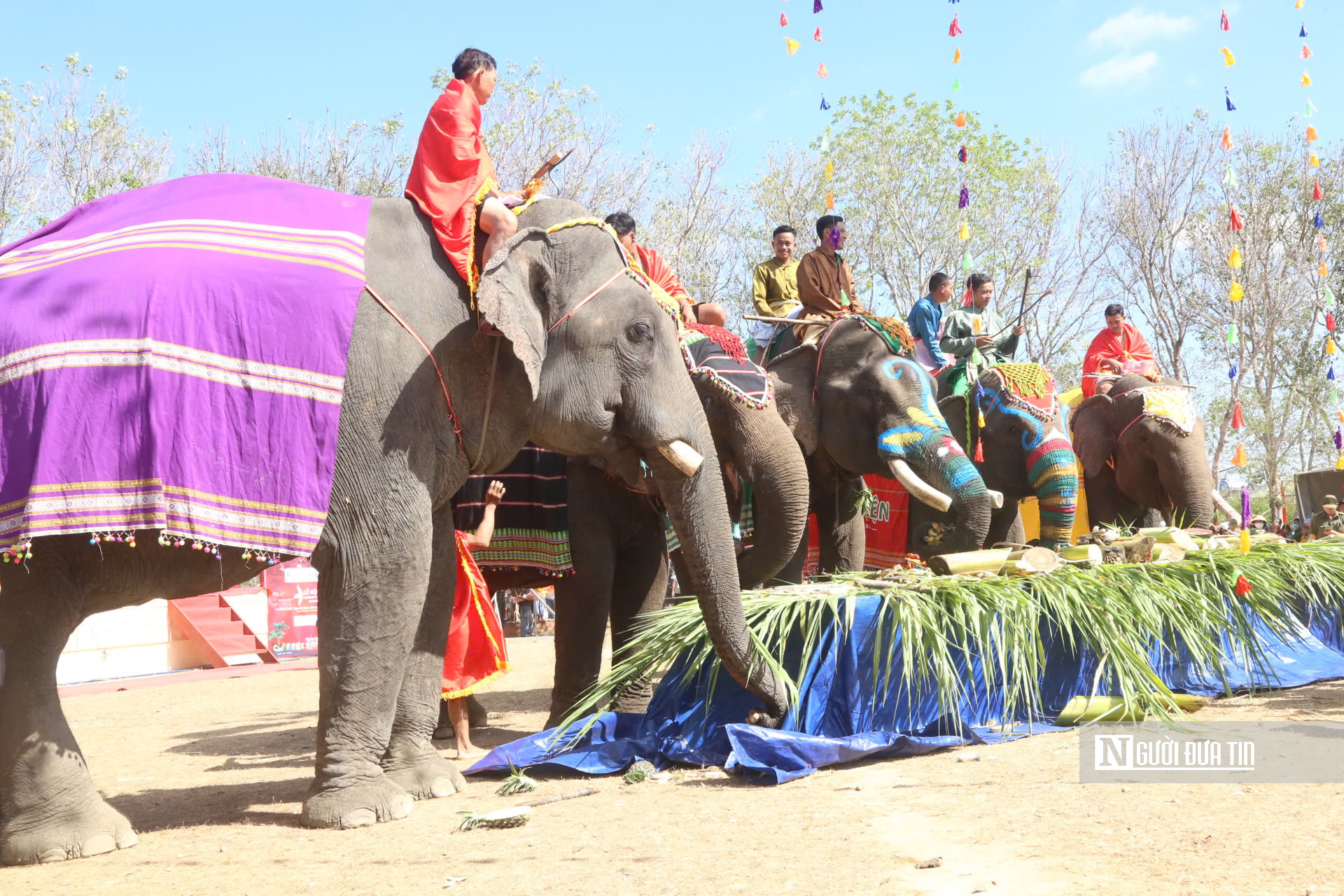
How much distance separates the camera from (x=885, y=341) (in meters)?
8.18

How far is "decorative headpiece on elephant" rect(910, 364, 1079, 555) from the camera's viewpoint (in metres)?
9.52

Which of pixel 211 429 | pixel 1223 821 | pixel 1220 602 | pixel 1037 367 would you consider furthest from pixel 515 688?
pixel 1223 821

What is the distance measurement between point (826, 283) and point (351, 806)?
225 inches

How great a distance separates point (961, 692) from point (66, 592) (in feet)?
11.9

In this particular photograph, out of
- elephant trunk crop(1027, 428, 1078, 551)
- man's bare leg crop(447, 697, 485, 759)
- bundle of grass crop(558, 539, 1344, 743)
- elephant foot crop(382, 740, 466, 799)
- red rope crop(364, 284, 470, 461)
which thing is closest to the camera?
red rope crop(364, 284, 470, 461)

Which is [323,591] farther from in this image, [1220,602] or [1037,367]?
[1037,367]

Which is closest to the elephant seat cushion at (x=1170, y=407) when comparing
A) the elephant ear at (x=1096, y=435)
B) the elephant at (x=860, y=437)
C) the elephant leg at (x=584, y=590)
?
the elephant ear at (x=1096, y=435)

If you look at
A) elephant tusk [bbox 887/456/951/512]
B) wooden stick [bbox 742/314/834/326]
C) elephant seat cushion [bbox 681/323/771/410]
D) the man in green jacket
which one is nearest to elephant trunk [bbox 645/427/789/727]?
elephant seat cushion [bbox 681/323/771/410]

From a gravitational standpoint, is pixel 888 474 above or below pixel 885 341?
below

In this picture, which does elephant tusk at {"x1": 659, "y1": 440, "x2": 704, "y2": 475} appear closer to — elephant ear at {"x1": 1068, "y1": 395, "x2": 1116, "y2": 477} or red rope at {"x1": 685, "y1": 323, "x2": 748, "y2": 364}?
red rope at {"x1": 685, "y1": 323, "x2": 748, "y2": 364}

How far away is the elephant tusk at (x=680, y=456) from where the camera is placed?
4.77 meters

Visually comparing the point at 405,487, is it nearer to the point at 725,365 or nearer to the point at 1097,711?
the point at 725,365

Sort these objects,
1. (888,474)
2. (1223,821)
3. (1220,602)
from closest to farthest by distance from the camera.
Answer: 1. (1223,821)
2. (1220,602)
3. (888,474)

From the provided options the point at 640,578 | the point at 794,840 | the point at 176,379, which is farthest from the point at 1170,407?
the point at 176,379
